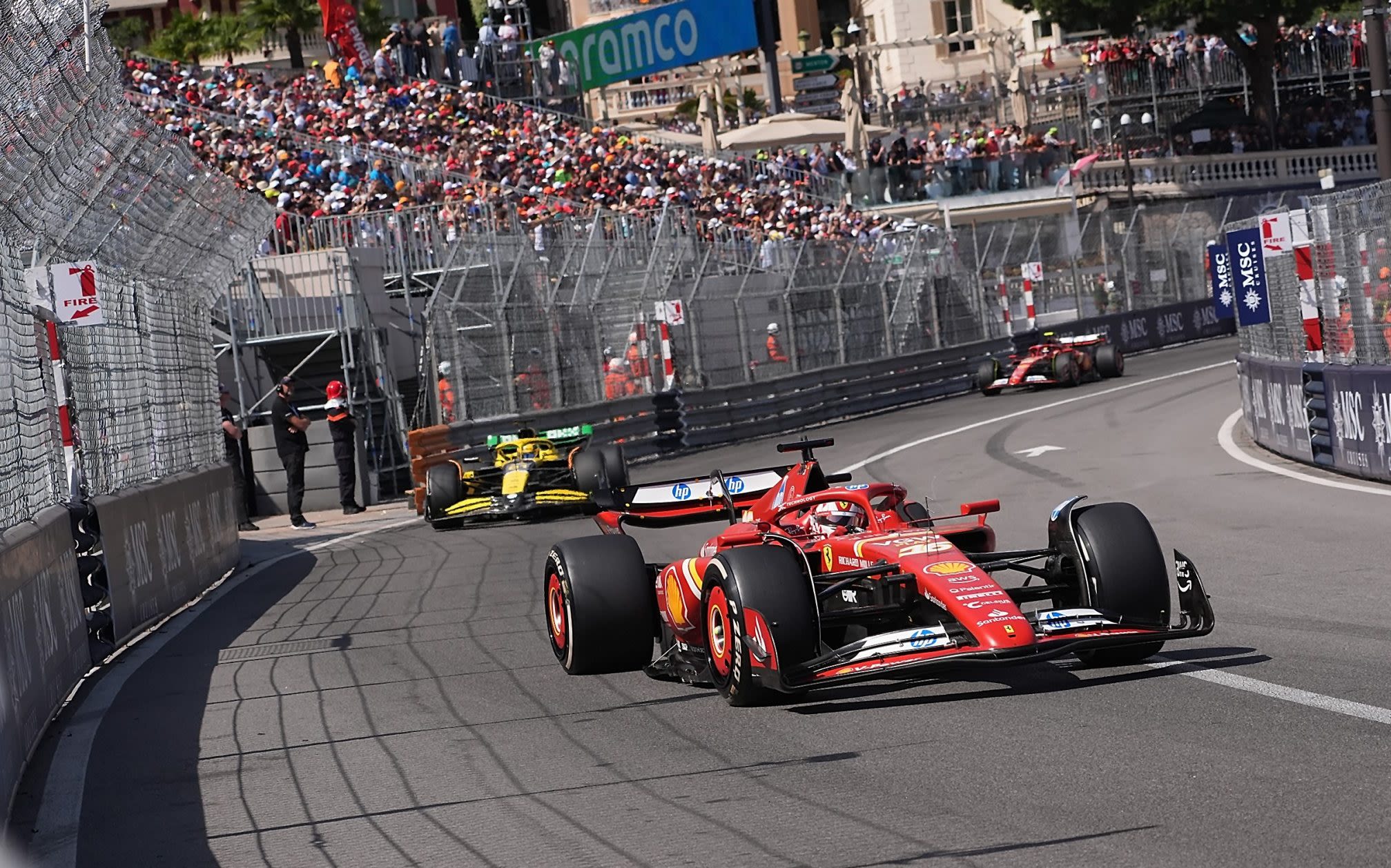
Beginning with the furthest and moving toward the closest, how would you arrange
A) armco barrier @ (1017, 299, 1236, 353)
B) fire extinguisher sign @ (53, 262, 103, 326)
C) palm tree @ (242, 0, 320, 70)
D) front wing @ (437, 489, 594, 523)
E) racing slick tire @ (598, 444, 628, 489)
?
1. palm tree @ (242, 0, 320, 70)
2. armco barrier @ (1017, 299, 1236, 353)
3. racing slick tire @ (598, 444, 628, 489)
4. front wing @ (437, 489, 594, 523)
5. fire extinguisher sign @ (53, 262, 103, 326)

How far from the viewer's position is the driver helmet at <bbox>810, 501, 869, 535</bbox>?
26.1ft

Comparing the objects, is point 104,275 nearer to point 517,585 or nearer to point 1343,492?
point 517,585

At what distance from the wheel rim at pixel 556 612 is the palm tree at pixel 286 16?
44001 millimetres

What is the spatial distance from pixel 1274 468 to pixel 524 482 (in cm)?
678

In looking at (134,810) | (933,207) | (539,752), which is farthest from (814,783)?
(933,207)

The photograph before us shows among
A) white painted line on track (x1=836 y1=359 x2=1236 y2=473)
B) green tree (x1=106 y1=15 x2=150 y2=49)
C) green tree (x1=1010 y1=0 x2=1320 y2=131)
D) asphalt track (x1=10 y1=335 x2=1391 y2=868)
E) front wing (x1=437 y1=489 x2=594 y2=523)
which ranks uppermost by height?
green tree (x1=106 y1=15 x2=150 y2=49)

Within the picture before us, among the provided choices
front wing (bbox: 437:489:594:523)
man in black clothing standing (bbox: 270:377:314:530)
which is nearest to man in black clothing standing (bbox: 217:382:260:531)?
man in black clothing standing (bbox: 270:377:314:530)

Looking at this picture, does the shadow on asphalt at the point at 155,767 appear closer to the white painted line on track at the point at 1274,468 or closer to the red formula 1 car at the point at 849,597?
the red formula 1 car at the point at 849,597

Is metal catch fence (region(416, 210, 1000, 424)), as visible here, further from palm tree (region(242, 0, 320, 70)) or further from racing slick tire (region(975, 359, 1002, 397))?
palm tree (region(242, 0, 320, 70))

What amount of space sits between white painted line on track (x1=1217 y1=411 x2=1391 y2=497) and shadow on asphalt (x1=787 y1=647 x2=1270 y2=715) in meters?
6.19

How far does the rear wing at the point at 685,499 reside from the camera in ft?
29.8

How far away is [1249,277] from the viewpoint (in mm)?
17469

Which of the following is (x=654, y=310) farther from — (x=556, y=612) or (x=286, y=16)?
(x=286, y=16)

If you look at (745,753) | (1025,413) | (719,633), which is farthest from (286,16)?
(745,753)
